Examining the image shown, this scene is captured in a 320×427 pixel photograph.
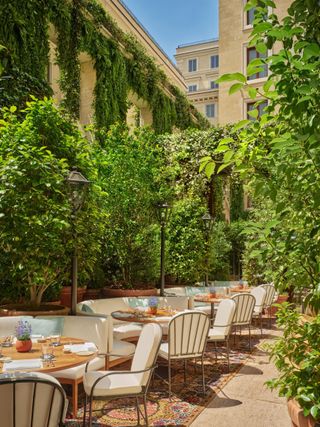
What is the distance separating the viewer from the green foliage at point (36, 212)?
4.99m

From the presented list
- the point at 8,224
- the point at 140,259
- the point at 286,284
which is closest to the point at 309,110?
the point at 286,284

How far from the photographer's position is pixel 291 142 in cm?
153

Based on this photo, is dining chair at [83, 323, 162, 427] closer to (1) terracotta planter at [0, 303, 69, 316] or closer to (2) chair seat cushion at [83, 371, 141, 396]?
(2) chair seat cushion at [83, 371, 141, 396]

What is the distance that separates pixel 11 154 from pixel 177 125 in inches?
414

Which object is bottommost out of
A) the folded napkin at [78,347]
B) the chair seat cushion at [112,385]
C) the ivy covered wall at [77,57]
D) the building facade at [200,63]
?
the chair seat cushion at [112,385]

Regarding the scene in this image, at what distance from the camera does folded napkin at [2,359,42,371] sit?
3.03m

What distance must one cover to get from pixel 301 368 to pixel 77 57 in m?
8.85

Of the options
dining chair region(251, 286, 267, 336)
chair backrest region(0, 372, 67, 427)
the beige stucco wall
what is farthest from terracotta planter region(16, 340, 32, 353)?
the beige stucco wall

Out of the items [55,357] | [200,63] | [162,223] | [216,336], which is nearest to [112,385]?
[55,357]

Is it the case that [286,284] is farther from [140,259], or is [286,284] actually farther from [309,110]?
[140,259]

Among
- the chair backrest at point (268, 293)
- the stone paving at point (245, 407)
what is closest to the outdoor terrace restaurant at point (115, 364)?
the stone paving at point (245, 407)

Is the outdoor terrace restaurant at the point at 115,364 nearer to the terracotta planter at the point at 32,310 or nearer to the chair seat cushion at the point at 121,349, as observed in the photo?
the chair seat cushion at the point at 121,349

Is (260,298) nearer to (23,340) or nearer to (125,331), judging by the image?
(125,331)

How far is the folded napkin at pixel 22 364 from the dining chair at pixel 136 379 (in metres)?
0.46
